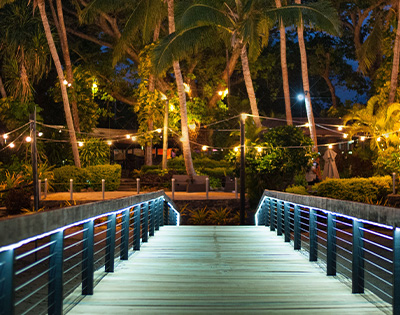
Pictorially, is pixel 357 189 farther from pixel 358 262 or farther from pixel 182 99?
pixel 358 262

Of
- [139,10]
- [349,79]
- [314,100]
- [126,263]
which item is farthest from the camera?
[314,100]

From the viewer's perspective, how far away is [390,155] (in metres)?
25.3

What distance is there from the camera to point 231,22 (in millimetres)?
26906

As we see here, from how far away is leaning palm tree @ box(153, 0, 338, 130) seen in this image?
979 inches

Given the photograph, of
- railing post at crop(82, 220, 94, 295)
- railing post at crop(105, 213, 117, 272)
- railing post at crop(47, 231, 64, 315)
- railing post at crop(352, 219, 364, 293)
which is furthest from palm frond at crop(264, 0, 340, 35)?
railing post at crop(47, 231, 64, 315)

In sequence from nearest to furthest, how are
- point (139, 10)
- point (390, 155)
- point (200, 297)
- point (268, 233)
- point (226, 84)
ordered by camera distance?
point (200, 297) < point (268, 233) < point (390, 155) < point (139, 10) < point (226, 84)

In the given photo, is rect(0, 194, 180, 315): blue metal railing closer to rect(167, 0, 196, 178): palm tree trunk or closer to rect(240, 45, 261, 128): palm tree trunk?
rect(240, 45, 261, 128): palm tree trunk

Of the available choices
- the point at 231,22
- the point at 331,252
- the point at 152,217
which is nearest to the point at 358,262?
the point at 331,252

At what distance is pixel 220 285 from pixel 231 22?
2205cm

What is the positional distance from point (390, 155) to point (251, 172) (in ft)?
19.5

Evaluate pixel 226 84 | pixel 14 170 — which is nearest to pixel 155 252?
pixel 14 170

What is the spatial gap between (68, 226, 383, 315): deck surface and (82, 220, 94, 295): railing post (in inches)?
4.7

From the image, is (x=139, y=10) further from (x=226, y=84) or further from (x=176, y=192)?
(x=226, y=84)

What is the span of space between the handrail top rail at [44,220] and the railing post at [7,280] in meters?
0.11
